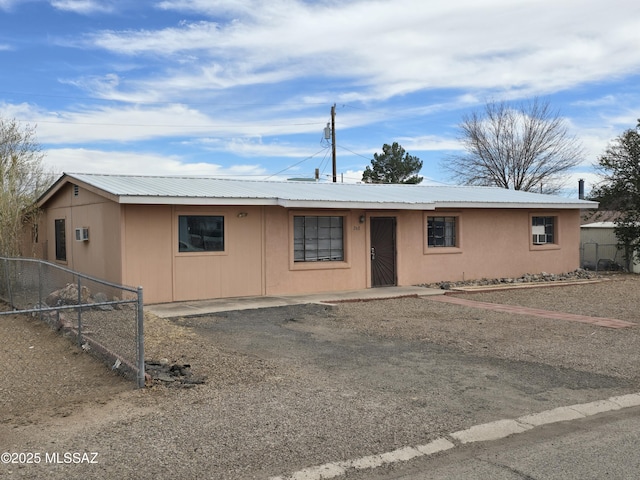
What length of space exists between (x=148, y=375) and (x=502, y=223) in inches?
594

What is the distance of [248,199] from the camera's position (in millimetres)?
14289

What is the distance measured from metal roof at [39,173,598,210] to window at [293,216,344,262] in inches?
26.5

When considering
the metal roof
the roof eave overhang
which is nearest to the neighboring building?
the roof eave overhang

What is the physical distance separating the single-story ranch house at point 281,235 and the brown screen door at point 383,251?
0.11ft

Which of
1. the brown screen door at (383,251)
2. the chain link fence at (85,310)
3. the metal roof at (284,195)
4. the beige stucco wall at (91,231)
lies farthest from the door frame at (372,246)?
the chain link fence at (85,310)

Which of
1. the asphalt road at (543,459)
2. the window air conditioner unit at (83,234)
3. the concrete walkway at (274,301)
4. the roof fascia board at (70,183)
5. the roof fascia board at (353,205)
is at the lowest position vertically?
the asphalt road at (543,459)

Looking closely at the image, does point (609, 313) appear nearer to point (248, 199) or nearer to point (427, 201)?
point (427, 201)

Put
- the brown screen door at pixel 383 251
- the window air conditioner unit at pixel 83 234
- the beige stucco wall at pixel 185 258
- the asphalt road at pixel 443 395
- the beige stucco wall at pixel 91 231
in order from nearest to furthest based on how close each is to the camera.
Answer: the asphalt road at pixel 443 395 → the beige stucco wall at pixel 185 258 → the beige stucco wall at pixel 91 231 → the window air conditioner unit at pixel 83 234 → the brown screen door at pixel 383 251

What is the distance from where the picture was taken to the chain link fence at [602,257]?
24172mm

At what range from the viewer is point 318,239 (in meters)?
16.2

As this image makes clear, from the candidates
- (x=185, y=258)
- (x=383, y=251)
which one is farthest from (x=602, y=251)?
(x=185, y=258)

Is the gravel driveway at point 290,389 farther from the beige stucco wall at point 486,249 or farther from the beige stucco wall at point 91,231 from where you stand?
the beige stucco wall at point 486,249

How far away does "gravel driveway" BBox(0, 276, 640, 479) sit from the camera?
4.93 meters

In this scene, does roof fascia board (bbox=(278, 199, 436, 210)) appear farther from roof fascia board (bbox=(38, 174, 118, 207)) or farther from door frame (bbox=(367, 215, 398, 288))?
roof fascia board (bbox=(38, 174, 118, 207))
